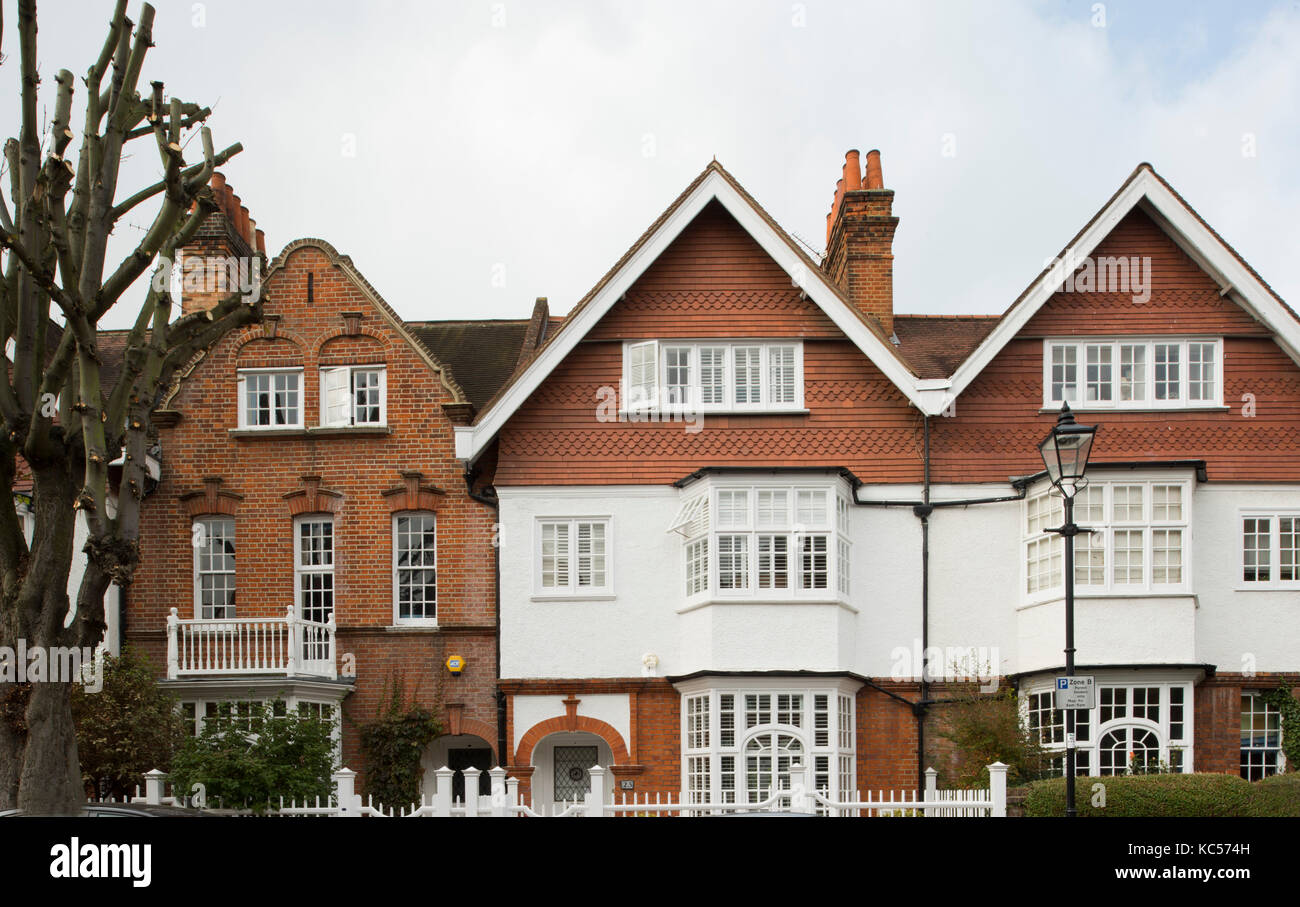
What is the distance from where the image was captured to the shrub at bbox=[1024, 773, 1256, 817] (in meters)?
16.5

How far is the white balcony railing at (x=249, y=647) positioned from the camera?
2055 cm

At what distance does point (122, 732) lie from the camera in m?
18.7

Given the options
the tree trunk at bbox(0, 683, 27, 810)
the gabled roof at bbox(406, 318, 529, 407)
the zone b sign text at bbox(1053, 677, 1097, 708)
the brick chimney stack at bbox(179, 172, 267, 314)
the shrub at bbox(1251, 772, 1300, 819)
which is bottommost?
the shrub at bbox(1251, 772, 1300, 819)

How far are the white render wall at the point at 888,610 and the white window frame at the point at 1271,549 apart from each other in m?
0.08

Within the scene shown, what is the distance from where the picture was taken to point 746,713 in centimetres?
2014

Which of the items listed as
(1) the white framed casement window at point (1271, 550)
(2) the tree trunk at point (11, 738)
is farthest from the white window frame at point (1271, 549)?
(2) the tree trunk at point (11, 738)

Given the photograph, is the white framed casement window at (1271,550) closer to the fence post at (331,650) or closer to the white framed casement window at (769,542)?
the white framed casement window at (769,542)

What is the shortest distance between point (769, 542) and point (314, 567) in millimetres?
8067

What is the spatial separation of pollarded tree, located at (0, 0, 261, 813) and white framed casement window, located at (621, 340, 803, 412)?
7318mm

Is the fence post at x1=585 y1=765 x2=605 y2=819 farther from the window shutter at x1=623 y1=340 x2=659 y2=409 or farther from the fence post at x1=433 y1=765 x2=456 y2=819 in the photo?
the window shutter at x1=623 y1=340 x2=659 y2=409

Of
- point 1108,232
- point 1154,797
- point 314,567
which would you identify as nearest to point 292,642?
point 314,567

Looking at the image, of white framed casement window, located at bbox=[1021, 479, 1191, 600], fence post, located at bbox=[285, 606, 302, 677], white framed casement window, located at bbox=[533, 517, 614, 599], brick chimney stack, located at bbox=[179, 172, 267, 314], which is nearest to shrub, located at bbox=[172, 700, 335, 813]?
fence post, located at bbox=[285, 606, 302, 677]

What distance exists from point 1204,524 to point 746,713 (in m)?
8.40
